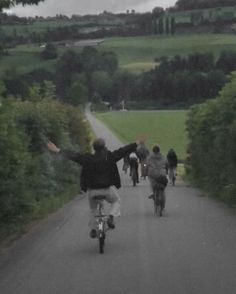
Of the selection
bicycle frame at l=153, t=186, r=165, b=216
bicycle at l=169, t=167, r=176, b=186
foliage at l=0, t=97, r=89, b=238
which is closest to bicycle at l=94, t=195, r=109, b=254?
foliage at l=0, t=97, r=89, b=238

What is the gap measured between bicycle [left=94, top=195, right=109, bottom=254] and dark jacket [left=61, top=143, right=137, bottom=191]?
0.76ft

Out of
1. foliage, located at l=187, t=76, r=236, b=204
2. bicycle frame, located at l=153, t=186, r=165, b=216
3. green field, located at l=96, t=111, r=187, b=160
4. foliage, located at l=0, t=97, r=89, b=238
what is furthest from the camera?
green field, located at l=96, t=111, r=187, b=160

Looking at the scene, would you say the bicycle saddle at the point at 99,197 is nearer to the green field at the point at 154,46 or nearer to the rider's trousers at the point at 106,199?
the rider's trousers at the point at 106,199

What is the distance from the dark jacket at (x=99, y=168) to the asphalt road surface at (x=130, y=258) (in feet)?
3.67

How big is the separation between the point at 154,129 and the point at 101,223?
273 feet

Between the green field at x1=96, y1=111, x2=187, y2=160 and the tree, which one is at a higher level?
the tree

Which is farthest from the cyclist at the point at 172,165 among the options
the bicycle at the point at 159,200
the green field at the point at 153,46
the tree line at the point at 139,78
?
the green field at the point at 153,46

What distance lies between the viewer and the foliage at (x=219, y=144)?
2405 cm

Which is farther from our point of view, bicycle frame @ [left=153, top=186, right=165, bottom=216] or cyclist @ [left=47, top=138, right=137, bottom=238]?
bicycle frame @ [left=153, top=186, right=165, bottom=216]

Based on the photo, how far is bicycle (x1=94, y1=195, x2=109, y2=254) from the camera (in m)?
13.5

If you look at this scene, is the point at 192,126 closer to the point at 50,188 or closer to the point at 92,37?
the point at 50,188

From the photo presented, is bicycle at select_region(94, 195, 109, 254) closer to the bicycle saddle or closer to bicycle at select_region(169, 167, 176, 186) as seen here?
the bicycle saddle

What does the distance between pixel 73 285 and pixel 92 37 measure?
595ft

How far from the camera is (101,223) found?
13.8 metres
